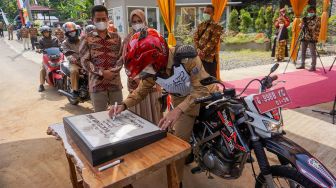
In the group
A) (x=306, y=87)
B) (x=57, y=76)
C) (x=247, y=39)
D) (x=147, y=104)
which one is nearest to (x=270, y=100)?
(x=147, y=104)

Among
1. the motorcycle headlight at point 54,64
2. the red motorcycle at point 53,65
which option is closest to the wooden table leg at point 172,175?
the red motorcycle at point 53,65

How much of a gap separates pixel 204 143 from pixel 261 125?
72cm

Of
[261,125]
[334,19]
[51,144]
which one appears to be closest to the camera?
[261,125]

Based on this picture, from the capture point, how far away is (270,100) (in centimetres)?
174

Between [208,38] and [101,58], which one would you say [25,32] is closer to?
[208,38]

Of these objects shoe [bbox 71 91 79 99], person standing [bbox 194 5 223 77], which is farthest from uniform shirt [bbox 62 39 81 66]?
A: person standing [bbox 194 5 223 77]

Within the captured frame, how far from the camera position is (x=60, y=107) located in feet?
19.2


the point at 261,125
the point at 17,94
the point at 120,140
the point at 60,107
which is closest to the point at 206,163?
the point at 261,125

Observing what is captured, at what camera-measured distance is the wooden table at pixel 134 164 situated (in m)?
1.37

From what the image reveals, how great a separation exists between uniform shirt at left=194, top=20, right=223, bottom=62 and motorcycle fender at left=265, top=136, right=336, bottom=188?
161 inches

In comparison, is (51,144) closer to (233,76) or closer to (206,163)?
(206,163)

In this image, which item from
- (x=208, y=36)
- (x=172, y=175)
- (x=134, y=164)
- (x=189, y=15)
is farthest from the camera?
(x=189, y=15)

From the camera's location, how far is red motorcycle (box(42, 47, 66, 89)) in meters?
6.65

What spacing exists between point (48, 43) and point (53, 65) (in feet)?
3.98
